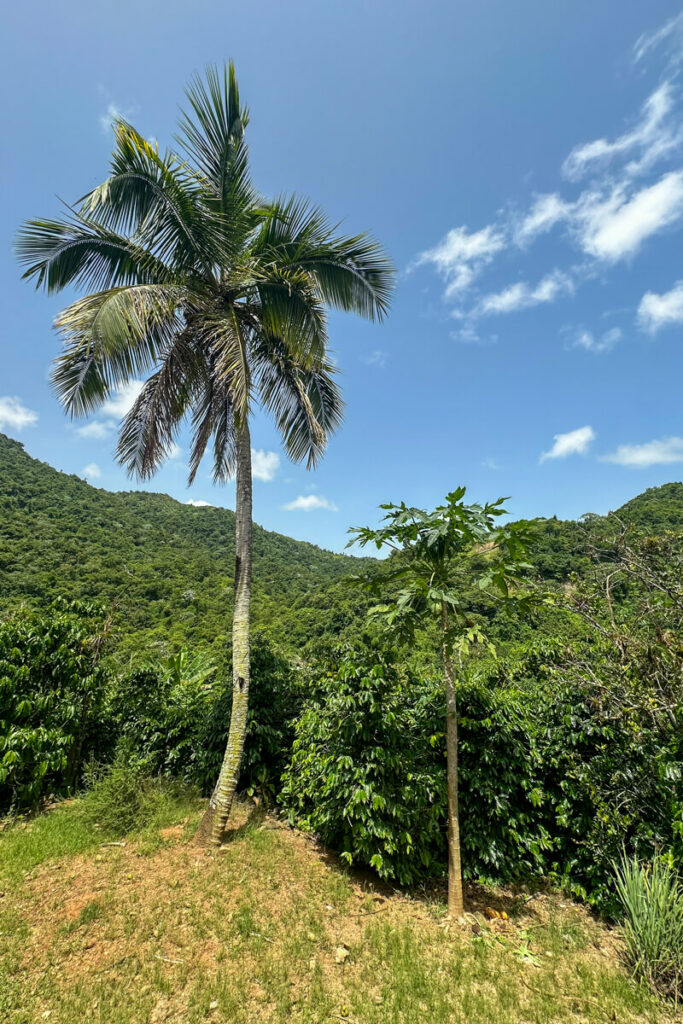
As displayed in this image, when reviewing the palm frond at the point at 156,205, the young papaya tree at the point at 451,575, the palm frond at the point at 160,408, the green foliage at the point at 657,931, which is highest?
the palm frond at the point at 156,205

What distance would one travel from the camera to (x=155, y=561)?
31344 millimetres

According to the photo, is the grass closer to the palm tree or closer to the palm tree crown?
the palm tree

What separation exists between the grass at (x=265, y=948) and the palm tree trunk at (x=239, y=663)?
0.40 metres

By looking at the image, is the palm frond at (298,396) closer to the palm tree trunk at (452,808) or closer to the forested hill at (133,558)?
the palm tree trunk at (452,808)

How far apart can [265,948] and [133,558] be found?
31.4 metres

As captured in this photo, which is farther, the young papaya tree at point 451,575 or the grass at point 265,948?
the young papaya tree at point 451,575

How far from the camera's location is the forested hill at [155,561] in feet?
64.8

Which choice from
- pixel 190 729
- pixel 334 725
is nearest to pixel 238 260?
pixel 334 725

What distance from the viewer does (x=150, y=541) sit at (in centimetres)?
3566

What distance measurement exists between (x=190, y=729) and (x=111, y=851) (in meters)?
2.17

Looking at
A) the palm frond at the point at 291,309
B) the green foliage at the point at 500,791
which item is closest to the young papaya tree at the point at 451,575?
the green foliage at the point at 500,791

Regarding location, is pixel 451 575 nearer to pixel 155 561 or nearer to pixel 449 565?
pixel 449 565

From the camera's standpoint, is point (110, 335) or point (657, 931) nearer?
point (657, 931)

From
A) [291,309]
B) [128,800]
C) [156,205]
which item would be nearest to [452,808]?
[128,800]
